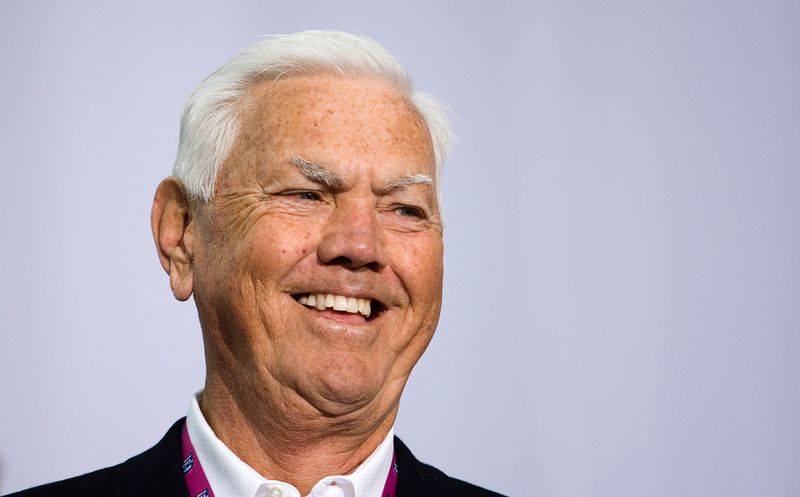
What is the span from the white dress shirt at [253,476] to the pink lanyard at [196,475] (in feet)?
0.04

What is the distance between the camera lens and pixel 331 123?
222 cm

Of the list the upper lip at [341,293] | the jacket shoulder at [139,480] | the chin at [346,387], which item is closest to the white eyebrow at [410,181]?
the upper lip at [341,293]

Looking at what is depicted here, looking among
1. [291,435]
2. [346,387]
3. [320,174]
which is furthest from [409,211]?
[291,435]

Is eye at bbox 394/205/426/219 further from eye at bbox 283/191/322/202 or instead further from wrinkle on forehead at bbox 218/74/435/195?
eye at bbox 283/191/322/202

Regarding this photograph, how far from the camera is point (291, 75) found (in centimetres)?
231

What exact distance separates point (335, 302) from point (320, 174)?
0.26 metres

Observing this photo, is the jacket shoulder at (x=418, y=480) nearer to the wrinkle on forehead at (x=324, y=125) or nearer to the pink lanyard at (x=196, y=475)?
the pink lanyard at (x=196, y=475)

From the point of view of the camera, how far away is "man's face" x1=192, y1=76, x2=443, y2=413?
2.15 meters

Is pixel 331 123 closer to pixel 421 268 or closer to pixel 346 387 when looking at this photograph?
pixel 421 268

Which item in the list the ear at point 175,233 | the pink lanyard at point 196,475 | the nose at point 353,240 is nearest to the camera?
the nose at point 353,240

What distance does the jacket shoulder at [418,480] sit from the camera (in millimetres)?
2393

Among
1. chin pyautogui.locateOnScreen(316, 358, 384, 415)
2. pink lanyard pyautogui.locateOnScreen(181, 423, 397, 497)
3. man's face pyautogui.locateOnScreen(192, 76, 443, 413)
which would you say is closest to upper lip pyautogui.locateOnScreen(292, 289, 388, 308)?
man's face pyautogui.locateOnScreen(192, 76, 443, 413)

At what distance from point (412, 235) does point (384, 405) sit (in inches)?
14.4

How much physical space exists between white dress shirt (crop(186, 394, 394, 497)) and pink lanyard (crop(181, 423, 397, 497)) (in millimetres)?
11
